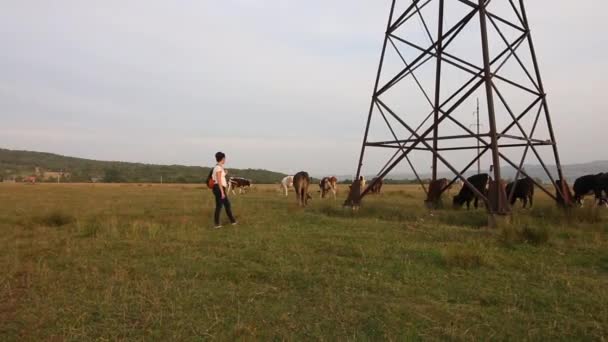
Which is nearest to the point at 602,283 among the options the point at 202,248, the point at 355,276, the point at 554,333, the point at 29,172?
the point at 554,333

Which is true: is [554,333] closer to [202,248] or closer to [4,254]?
[202,248]

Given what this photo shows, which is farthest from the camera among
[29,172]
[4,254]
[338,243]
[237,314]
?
[29,172]

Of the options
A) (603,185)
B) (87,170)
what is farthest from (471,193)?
(87,170)

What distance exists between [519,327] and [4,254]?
813cm

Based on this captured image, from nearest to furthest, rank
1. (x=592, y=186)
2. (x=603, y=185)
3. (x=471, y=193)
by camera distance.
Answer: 1. (x=471, y=193)
2. (x=603, y=185)
3. (x=592, y=186)

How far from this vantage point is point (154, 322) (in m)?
4.30

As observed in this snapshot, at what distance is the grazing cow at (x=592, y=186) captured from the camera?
16.5 m

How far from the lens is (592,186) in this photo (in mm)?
17203

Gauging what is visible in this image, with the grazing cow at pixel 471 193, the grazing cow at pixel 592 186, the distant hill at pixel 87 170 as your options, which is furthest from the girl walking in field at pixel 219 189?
the distant hill at pixel 87 170

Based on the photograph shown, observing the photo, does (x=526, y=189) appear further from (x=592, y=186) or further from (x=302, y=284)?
(x=302, y=284)

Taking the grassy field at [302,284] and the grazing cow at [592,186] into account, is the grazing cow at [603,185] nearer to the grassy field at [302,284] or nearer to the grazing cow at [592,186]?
the grazing cow at [592,186]

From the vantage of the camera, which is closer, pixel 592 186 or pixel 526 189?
pixel 526 189

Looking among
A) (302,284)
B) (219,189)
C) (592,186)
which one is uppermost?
(592,186)

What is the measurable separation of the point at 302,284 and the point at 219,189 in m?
5.75
